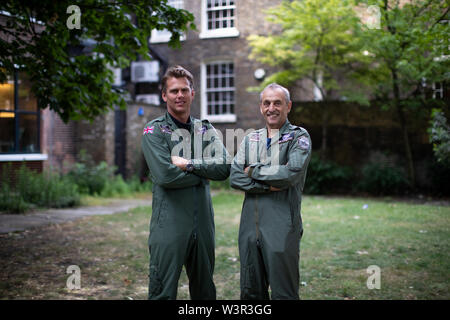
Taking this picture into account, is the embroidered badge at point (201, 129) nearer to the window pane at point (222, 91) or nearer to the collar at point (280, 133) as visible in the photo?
the collar at point (280, 133)

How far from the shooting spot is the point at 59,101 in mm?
6652

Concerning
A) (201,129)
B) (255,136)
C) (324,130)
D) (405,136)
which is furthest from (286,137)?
(324,130)

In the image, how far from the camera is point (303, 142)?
3.24m

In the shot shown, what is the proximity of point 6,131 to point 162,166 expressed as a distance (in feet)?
32.9

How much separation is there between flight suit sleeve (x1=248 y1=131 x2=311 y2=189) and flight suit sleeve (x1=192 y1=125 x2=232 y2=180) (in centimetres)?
26

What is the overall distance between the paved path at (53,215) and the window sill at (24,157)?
227cm

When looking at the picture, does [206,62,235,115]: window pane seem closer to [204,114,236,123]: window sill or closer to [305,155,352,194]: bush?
[204,114,236,123]: window sill

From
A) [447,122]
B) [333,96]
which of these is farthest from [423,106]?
[447,122]

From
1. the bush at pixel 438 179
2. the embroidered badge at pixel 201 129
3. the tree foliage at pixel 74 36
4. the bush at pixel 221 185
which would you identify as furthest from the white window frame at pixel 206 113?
the embroidered badge at pixel 201 129

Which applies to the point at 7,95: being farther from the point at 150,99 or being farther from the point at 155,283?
the point at 155,283

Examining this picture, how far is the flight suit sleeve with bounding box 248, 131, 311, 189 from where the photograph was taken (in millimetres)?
3121

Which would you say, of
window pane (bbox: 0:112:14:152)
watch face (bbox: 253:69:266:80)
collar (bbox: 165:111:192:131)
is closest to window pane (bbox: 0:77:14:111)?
window pane (bbox: 0:112:14:152)
